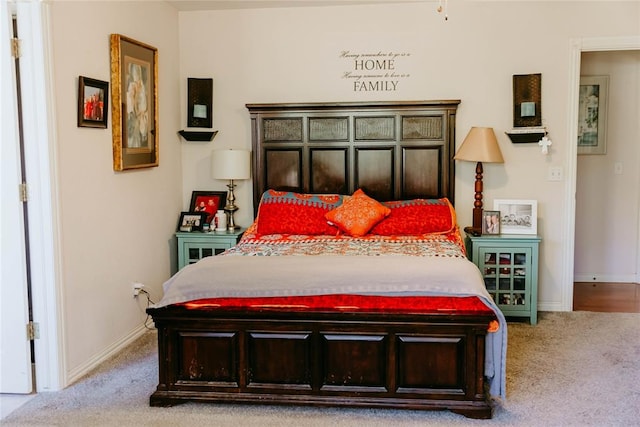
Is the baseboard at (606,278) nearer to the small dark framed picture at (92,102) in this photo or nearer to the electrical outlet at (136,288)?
the electrical outlet at (136,288)

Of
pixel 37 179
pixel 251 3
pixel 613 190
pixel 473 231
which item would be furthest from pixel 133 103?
pixel 613 190

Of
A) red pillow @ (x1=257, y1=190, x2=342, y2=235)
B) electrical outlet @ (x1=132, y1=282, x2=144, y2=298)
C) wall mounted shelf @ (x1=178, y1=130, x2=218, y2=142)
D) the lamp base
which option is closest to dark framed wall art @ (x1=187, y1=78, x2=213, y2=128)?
wall mounted shelf @ (x1=178, y1=130, x2=218, y2=142)

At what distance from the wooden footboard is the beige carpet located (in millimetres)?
70

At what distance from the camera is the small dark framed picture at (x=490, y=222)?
4703 mm

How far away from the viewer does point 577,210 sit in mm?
6016

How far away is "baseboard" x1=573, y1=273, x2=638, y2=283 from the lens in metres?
5.99

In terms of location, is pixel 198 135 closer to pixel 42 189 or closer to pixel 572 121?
pixel 42 189

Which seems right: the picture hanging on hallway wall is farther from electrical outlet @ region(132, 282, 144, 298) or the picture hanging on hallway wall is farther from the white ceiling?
electrical outlet @ region(132, 282, 144, 298)

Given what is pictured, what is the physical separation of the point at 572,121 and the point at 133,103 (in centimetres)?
316

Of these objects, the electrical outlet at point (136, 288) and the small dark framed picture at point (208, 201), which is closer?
the electrical outlet at point (136, 288)

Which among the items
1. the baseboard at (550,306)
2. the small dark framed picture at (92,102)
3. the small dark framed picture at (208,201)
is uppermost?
the small dark framed picture at (92,102)

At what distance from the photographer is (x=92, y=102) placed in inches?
146

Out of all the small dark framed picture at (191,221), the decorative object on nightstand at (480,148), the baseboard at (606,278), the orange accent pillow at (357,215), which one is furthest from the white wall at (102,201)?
the baseboard at (606,278)

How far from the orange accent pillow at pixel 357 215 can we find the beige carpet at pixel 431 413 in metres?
1.23
